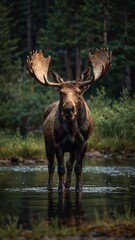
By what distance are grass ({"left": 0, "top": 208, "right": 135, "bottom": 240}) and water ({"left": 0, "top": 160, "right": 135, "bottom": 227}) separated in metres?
0.40

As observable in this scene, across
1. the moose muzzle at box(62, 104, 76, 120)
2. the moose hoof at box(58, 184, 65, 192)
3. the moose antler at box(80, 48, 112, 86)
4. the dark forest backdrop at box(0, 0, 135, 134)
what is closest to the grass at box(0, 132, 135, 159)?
the moose antler at box(80, 48, 112, 86)

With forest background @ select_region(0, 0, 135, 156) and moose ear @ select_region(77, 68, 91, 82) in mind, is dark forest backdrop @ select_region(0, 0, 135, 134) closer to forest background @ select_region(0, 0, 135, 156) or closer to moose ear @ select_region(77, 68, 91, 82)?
forest background @ select_region(0, 0, 135, 156)

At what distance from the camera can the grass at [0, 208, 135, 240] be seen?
1113cm

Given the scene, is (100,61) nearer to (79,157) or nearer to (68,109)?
(79,157)

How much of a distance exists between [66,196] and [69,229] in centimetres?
527

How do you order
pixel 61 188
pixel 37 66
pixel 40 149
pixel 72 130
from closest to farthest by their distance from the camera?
pixel 72 130 → pixel 61 188 → pixel 37 66 → pixel 40 149

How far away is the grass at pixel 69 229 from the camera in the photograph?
36.5 feet

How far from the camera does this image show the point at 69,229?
11.4 meters

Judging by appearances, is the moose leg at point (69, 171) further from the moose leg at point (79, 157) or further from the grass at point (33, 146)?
the grass at point (33, 146)

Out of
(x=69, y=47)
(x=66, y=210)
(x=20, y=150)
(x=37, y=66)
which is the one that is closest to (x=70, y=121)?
(x=37, y=66)

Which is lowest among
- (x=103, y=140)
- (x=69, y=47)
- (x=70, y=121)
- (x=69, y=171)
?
(x=69, y=47)

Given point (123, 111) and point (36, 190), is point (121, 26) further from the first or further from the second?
point (36, 190)

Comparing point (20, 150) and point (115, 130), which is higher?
point (20, 150)

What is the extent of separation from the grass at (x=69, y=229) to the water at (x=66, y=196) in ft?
1.33
